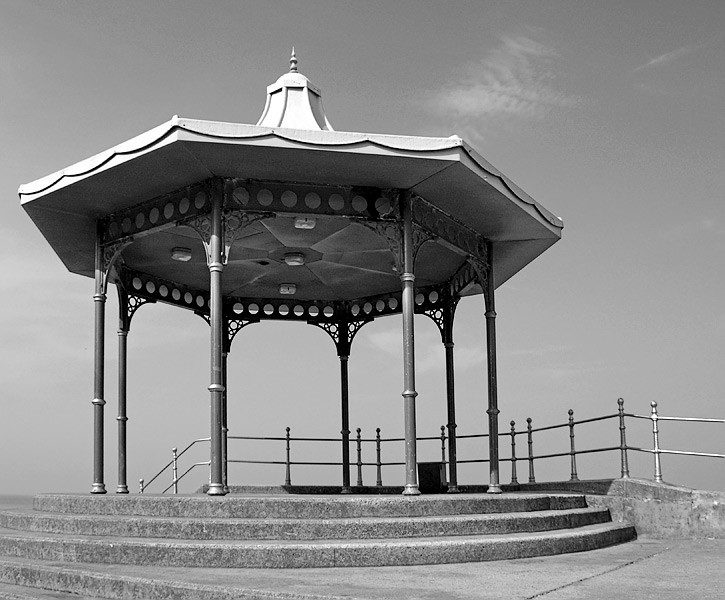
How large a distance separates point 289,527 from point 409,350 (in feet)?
11.0

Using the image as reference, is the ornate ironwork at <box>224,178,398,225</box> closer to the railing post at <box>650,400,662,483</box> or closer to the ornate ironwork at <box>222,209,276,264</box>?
the ornate ironwork at <box>222,209,276,264</box>

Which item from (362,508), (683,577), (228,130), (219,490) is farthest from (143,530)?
(683,577)

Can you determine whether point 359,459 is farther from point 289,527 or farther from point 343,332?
point 289,527

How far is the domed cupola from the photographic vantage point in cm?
1430

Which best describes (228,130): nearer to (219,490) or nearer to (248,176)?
(248,176)

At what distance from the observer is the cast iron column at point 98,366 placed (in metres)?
13.5

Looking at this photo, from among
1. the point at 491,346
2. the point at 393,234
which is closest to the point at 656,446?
the point at 491,346

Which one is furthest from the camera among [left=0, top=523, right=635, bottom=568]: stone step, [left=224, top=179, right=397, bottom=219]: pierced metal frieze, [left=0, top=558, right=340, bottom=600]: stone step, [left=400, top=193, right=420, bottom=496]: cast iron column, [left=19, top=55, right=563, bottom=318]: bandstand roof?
[left=224, top=179, right=397, bottom=219]: pierced metal frieze

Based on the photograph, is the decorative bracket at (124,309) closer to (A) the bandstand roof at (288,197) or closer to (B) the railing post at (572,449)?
(A) the bandstand roof at (288,197)

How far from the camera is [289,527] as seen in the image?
31.0ft

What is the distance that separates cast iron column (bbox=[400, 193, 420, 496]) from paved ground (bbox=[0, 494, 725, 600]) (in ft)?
8.12

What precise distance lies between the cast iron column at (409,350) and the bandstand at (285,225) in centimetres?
2

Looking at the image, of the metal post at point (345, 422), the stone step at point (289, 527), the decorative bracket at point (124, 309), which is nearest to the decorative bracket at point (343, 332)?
the metal post at point (345, 422)

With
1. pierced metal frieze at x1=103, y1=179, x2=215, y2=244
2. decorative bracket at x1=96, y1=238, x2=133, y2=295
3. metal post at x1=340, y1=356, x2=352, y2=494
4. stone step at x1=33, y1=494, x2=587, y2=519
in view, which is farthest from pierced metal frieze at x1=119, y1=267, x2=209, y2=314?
stone step at x1=33, y1=494, x2=587, y2=519
